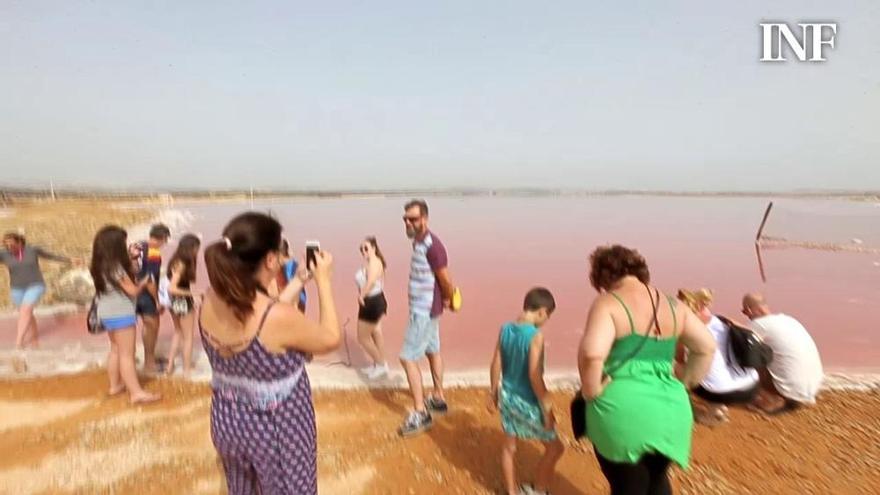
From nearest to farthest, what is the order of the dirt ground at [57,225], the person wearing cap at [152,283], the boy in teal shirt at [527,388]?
the boy in teal shirt at [527,388], the person wearing cap at [152,283], the dirt ground at [57,225]

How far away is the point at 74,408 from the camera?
4.61 metres

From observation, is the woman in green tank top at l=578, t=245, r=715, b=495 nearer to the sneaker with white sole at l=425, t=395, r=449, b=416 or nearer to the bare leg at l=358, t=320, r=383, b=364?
the sneaker with white sole at l=425, t=395, r=449, b=416

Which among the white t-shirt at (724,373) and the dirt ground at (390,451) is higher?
the white t-shirt at (724,373)

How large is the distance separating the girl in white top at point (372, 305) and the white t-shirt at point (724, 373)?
2.77m

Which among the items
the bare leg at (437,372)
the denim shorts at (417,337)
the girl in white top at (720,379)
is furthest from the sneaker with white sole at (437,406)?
the girl in white top at (720,379)

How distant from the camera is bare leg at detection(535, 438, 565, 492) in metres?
3.06

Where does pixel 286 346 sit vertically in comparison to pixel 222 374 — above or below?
above

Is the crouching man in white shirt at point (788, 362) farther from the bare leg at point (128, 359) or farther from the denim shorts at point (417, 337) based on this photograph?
the bare leg at point (128, 359)

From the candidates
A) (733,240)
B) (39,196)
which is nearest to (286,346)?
(733,240)

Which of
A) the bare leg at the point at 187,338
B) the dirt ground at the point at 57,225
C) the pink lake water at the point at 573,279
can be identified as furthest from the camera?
the dirt ground at the point at 57,225

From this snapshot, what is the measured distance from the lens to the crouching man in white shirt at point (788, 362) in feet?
13.4

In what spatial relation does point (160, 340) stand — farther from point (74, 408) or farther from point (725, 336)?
point (725, 336)

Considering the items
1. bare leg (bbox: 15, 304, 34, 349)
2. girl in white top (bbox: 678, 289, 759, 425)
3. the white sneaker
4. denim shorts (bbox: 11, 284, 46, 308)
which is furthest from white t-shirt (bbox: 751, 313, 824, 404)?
bare leg (bbox: 15, 304, 34, 349)

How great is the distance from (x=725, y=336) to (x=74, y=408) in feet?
17.6
